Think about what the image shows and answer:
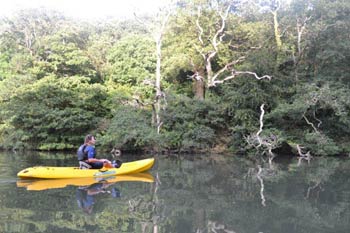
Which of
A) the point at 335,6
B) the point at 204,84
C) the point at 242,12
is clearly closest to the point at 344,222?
the point at 335,6

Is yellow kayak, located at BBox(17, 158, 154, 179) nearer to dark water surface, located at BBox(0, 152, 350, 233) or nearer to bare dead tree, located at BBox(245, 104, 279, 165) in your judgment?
dark water surface, located at BBox(0, 152, 350, 233)

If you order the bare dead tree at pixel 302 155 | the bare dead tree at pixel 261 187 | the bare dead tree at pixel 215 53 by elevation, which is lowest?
the bare dead tree at pixel 302 155

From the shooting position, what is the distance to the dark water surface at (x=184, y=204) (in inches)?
207

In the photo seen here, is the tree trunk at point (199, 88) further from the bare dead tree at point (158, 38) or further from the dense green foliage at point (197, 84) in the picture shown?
the bare dead tree at point (158, 38)

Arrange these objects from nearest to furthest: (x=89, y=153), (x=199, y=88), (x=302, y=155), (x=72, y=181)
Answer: (x=72, y=181), (x=89, y=153), (x=302, y=155), (x=199, y=88)

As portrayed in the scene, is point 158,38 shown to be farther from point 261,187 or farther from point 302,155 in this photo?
point 261,187

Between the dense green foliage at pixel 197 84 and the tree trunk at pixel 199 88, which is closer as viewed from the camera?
the dense green foliage at pixel 197 84

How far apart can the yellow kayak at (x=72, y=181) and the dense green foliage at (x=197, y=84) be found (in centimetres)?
638

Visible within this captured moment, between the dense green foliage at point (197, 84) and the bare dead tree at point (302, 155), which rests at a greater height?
the dense green foliage at point (197, 84)

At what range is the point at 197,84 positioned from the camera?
808 inches

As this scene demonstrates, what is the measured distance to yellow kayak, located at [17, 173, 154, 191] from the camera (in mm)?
8250

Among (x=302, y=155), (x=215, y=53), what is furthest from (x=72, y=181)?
(x=215, y=53)

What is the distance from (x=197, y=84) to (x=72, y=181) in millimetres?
12418

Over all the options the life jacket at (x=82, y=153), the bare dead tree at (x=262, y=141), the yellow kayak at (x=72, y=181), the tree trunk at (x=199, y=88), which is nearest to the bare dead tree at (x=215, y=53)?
the tree trunk at (x=199, y=88)
